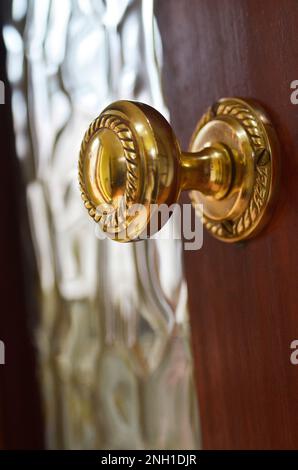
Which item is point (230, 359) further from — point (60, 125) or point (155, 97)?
point (60, 125)

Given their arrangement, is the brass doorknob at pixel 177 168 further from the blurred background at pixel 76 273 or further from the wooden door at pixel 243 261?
the blurred background at pixel 76 273

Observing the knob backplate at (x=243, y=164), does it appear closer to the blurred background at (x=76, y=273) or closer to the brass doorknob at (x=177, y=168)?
the brass doorknob at (x=177, y=168)

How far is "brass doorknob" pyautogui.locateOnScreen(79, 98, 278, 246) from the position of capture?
305mm

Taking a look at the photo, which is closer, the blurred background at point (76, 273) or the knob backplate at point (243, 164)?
the knob backplate at point (243, 164)

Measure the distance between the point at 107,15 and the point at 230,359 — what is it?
38 centimetres

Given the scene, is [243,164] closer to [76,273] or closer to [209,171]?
[209,171]

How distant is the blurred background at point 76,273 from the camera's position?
596 mm

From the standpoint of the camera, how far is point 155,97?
58 centimetres

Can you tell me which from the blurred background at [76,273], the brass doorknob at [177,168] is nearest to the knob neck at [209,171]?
the brass doorknob at [177,168]

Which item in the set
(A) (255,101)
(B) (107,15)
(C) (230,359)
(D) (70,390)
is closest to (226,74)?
(A) (255,101)

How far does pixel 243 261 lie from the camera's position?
1.21 ft

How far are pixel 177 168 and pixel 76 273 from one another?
0.41m

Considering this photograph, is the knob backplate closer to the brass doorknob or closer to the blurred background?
the brass doorknob

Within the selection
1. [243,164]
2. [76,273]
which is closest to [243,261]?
[243,164]
